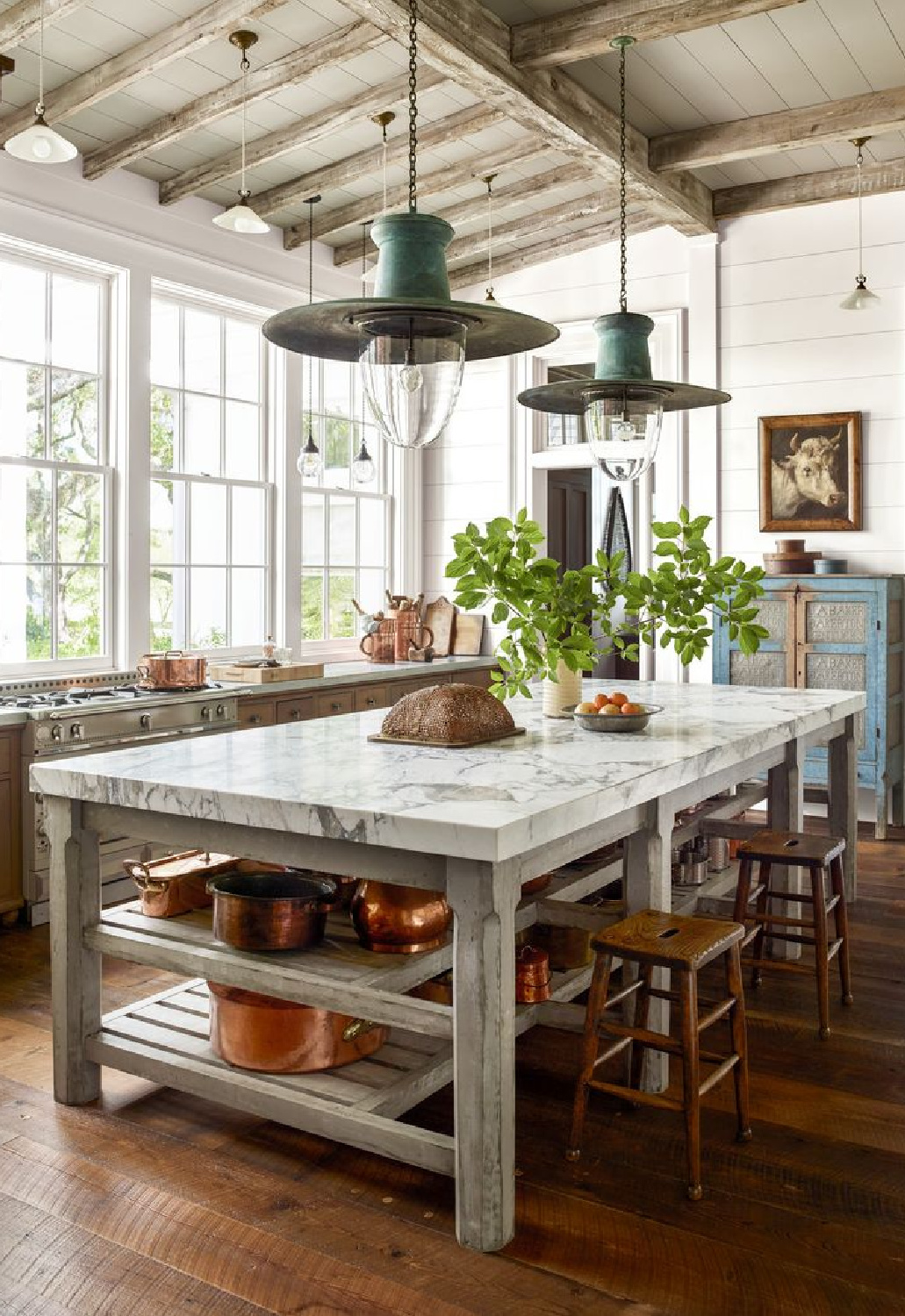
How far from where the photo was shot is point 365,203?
6.54 meters

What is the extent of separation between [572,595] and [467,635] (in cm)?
417

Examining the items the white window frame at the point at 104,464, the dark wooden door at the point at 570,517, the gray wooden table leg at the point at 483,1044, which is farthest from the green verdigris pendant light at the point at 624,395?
the dark wooden door at the point at 570,517

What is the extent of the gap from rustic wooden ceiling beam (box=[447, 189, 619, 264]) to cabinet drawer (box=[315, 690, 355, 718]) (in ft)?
8.70

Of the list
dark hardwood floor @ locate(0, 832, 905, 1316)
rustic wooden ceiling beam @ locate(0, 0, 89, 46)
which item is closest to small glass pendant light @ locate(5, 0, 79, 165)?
rustic wooden ceiling beam @ locate(0, 0, 89, 46)

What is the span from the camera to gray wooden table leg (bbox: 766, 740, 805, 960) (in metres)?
4.14

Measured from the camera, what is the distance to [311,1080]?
276 cm

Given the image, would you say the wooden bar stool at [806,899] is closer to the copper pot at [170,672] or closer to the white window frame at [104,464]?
the copper pot at [170,672]

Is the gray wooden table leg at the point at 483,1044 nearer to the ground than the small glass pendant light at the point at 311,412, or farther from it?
nearer to the ground

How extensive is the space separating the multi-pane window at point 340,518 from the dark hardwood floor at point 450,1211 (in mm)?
4265

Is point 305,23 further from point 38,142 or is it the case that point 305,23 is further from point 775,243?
point 775,243

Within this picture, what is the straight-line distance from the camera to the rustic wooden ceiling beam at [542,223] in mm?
6777

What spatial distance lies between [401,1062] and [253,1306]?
0.81 metres

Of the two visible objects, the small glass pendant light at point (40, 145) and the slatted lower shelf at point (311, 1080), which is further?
the small glass pendant light at point (40, 145)

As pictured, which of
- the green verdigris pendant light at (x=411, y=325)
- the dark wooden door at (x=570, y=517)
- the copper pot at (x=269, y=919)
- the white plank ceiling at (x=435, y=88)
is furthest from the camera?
the dark wooden door at (x=570, y=517)
